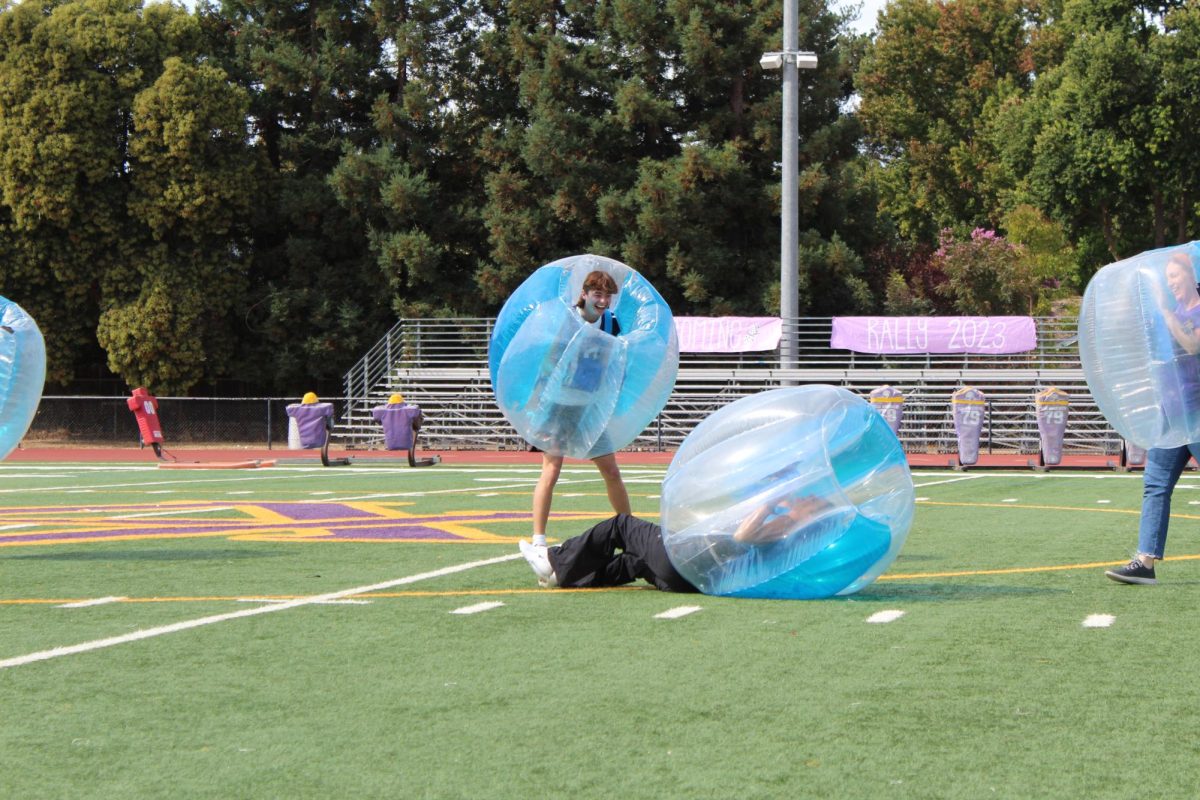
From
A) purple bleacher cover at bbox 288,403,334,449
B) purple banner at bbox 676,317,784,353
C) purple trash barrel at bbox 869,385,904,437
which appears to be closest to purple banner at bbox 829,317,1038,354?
purple banner at bbox 676,317,784,353

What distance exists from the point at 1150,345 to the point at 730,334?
25.3 m

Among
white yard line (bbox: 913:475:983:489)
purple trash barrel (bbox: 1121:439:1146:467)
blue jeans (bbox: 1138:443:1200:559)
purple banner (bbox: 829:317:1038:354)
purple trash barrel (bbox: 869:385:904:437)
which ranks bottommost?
white yard line (bbox: 913:475:983:489)

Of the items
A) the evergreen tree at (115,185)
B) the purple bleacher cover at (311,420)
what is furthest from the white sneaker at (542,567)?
the evergreen tree at (115,185)

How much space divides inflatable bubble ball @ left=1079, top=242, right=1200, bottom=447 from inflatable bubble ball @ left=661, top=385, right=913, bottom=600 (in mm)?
1441

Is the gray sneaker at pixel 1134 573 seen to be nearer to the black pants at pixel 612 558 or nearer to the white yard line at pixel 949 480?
the black pants at pixel 612 558

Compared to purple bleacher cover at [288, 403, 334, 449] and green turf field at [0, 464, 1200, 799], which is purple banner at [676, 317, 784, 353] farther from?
green turf field at [0, 464, 1200, 799]

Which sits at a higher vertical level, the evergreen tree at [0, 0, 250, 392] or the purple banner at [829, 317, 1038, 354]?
the evergreen tree at [0, 0, 250, 392]

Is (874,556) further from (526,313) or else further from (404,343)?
(404,343)

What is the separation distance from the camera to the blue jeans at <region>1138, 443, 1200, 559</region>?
8516mm

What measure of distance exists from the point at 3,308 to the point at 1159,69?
1385 inches

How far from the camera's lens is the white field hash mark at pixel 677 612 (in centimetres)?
736

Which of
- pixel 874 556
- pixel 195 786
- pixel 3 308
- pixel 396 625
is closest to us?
pixel 195 786

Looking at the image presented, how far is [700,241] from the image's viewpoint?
121 ft

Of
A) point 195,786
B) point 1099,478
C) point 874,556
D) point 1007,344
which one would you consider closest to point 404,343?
point 1007,344
